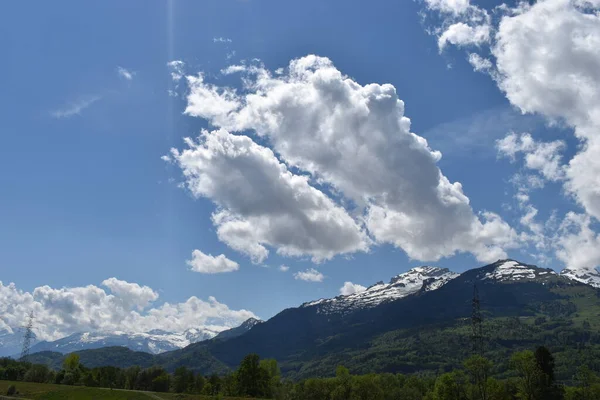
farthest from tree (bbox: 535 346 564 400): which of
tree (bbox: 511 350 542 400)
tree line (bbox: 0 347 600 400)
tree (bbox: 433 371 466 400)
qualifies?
tree (bbox: 433 371 466 400)

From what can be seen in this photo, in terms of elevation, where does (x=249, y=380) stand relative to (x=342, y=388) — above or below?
below

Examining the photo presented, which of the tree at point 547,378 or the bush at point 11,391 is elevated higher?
the tree at point 547,378

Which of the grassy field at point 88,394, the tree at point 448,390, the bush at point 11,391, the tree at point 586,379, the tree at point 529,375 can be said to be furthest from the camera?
the tree at point 448,390

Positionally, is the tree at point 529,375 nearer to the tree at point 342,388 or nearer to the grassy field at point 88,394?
the tree at point 342,388

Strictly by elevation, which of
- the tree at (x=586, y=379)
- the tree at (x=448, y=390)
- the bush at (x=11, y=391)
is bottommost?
the bush at (x=11, y=391)

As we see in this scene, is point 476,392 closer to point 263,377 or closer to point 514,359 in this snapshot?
point 514,359

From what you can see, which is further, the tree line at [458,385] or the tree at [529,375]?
the tree line at [458,385]

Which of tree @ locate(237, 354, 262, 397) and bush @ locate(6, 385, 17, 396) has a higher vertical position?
tree @ locate(237, 354, 262, 397)

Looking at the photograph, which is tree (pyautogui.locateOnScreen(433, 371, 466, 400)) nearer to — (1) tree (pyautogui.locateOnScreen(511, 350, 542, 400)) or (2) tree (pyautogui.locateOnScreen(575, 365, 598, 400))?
(1) tree (pyautogui.locateOnScreen(511, 350, 542, 400))

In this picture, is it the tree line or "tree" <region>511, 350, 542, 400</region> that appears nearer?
"tree" <region>511, 350, 542, 400</region>

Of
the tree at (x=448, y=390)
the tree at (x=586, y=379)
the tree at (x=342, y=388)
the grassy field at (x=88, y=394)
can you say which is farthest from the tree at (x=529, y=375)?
the grassy field at (x=88, y=394)

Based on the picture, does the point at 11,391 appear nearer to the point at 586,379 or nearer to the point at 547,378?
the point at 547,378

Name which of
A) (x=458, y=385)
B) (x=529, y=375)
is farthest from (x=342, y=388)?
(x=529, y=375)

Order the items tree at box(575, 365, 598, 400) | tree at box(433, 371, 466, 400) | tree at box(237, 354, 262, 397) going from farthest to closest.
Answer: tree at box(237, 354, 262, 397) < tree at box(433, 371, 466, 400) < tree at box(575, 365, 598, 400)
